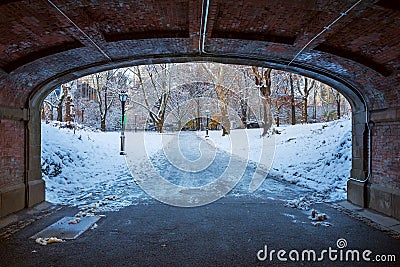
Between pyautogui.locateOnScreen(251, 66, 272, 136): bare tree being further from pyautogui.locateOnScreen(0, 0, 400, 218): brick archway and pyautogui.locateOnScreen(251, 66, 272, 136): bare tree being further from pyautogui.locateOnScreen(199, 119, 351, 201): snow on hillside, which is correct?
pyautogui.locateOnScreen(0, 0, 400, 218): brick archway

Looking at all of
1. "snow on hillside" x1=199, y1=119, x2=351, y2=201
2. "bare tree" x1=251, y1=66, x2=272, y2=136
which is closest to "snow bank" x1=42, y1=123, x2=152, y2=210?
"snow on hillside" x1=199, y1=119, x2=351, y2=201

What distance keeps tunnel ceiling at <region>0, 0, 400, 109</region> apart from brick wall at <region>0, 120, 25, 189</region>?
3.88 ft

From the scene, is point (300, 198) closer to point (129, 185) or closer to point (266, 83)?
point (129, 185)

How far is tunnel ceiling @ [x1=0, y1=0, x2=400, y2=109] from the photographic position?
5.14 m

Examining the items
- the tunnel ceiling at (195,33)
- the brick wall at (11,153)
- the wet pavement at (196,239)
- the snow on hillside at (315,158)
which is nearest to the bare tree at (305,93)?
the snow on hillside at (315,158)

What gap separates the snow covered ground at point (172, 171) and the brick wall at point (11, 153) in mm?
1581

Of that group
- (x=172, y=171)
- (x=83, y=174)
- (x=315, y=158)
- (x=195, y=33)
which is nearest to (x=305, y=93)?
(x=315, y=158)

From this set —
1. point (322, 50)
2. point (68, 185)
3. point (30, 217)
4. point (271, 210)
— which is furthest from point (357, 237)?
point (68, 185)

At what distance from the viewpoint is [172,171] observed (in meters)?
15.2

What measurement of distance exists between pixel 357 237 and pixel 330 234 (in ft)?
1.50

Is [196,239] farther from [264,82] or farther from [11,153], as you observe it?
[264,82]

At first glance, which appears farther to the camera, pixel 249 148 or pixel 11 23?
pixel 249 148

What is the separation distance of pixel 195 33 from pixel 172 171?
9534 mm

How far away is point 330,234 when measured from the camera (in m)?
6.04
